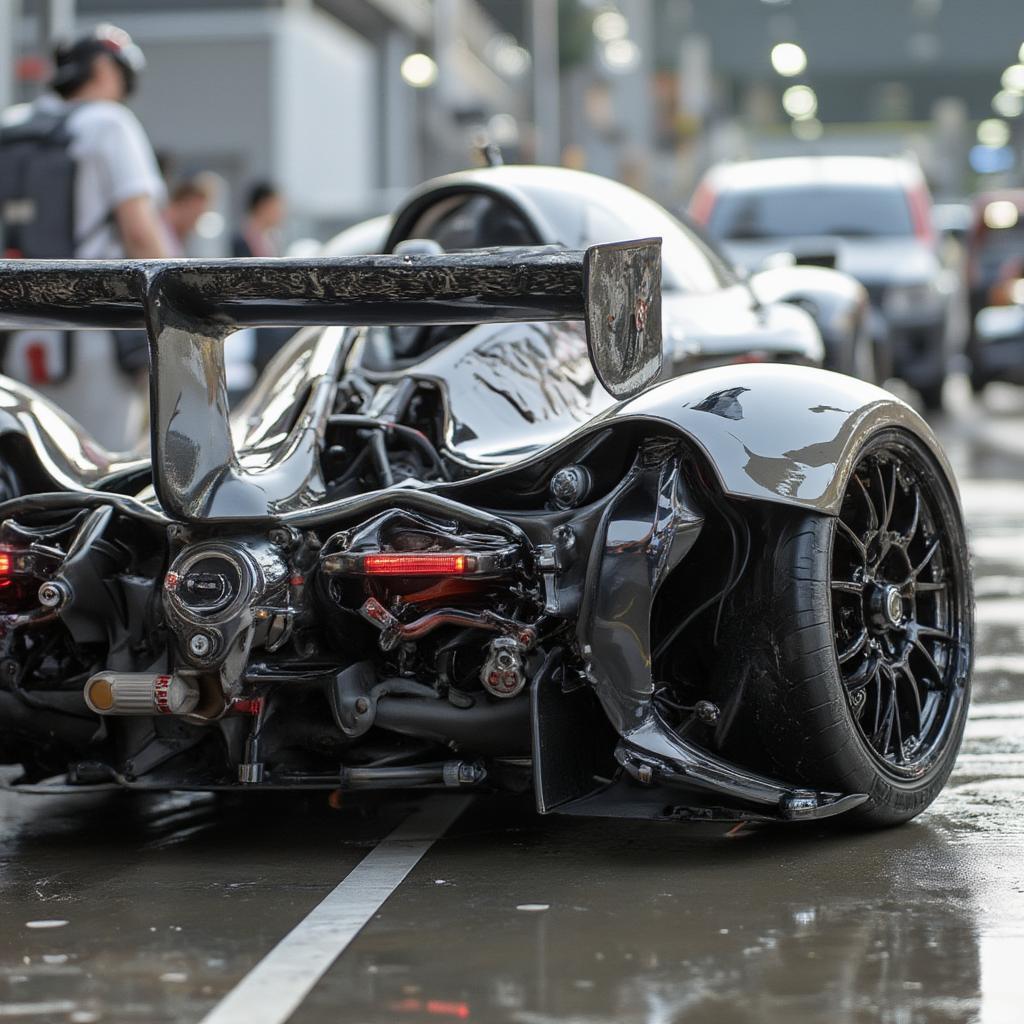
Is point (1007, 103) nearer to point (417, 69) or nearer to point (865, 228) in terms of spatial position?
point (417, 69)

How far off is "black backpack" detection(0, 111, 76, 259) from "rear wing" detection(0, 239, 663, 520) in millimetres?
3521

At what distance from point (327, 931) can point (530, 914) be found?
1.25 feet

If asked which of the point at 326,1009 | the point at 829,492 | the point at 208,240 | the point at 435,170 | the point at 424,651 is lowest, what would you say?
A: the point at 326,1009

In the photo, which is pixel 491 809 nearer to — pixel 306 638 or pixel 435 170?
pixel 306 638

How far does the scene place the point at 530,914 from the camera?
4.03 meters

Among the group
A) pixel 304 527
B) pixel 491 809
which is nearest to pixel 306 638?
pixel 304 527

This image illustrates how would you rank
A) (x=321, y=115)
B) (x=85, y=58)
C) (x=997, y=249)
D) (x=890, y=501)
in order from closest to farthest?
(x=890, y=501), (x=85, y=58), (x=997, y=249), (x=321, y=115)

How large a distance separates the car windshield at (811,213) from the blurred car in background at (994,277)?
7.31 feet

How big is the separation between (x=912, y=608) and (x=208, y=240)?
23834 millimetres

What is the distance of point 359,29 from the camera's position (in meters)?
40.2

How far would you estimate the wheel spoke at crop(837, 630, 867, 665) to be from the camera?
464 centimetres

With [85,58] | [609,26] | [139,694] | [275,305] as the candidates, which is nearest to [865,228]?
[85,58]

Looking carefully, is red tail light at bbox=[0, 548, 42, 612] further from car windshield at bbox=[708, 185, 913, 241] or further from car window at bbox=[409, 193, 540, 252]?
car windshield at bbox=[708, 185, 913, 241]

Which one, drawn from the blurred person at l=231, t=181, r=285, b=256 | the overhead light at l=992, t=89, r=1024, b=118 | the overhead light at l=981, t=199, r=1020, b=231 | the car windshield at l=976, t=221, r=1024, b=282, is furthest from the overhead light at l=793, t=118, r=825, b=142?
the blurred person at l=231, t=181, r=285, b=256
